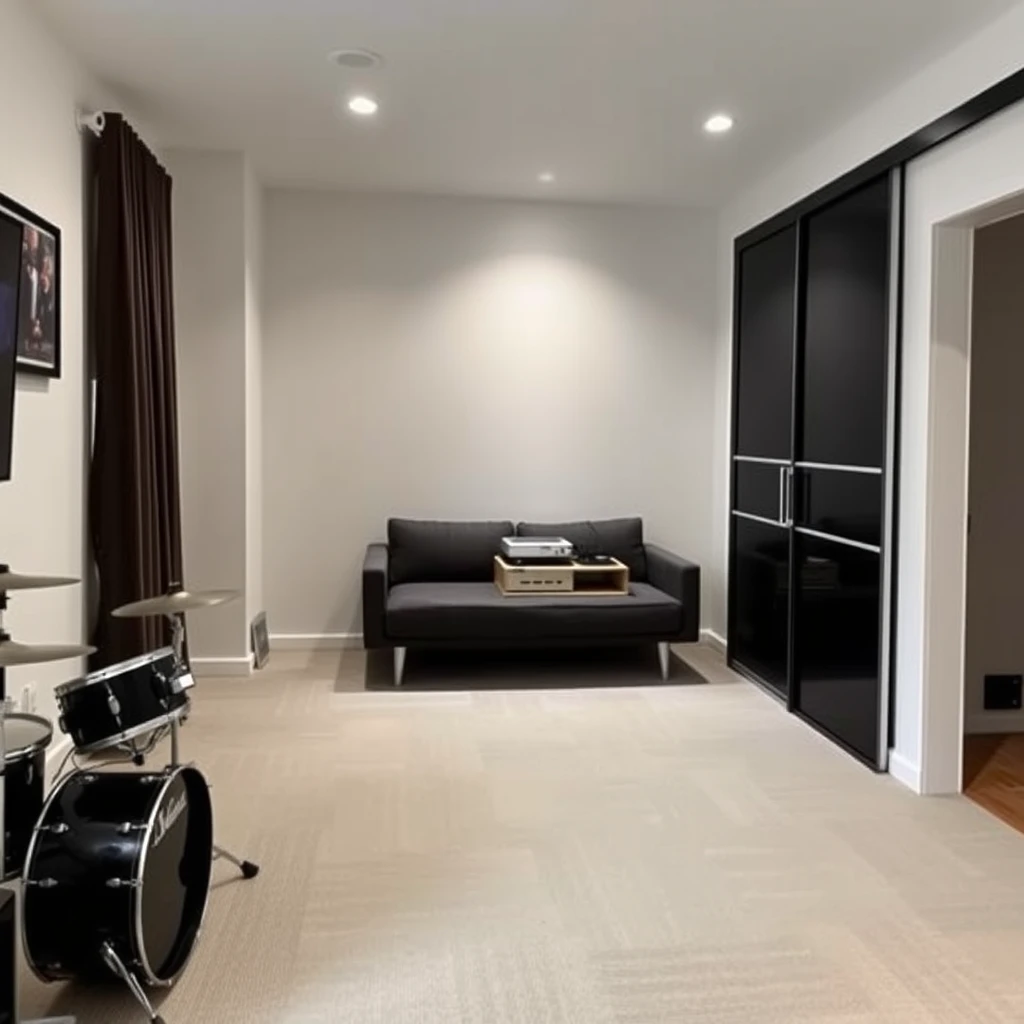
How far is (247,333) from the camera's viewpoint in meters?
4.92

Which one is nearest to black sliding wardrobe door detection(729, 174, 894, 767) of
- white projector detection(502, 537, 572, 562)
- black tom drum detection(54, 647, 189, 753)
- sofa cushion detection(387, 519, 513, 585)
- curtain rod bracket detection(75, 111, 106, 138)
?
white projector detection(502, 537, 572, 562)

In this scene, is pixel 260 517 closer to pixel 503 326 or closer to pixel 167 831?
pixel 503 326

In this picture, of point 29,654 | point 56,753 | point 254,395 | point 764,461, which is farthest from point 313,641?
point 29,654

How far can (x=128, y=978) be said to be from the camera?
6.49ft

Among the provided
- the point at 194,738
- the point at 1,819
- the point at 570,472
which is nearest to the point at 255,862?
the point at 1,819

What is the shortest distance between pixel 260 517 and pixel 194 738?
1776mm

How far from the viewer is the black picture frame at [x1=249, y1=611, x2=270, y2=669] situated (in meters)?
5.06

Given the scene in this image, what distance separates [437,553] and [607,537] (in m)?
0.99

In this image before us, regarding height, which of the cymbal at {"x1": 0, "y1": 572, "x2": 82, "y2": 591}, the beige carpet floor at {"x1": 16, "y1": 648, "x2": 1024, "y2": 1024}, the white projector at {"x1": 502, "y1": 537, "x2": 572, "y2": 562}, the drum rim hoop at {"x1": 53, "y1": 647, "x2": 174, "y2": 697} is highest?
the cymbal at {"x1": 0, "y1": 572, "x2": 82, "y2": 591}

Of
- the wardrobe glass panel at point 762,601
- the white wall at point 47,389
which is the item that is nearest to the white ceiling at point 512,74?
the white wall at point 47,389

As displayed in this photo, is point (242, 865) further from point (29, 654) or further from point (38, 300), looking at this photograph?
point (38, 300)

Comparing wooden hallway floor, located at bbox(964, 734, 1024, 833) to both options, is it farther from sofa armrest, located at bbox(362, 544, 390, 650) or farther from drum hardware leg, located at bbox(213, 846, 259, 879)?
sofa armrest, located at bbox(362, 544, 390, 650)

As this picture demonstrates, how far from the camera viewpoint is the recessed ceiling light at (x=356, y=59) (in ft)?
11.1

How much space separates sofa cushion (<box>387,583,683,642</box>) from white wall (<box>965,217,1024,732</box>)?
1374mm
